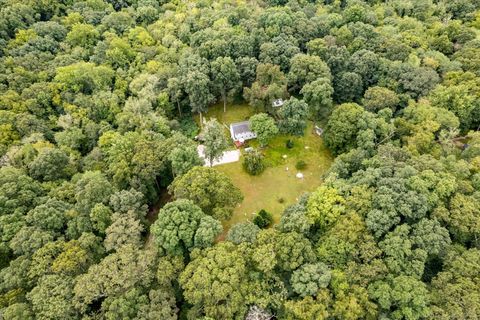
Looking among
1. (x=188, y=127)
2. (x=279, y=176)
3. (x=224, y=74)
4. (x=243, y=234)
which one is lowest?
(x=279, y=176)

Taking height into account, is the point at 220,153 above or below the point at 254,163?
above

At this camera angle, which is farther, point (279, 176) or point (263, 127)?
point (279, 176)

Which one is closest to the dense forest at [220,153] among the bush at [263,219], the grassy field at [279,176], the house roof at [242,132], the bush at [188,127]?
the bush at [263,219]

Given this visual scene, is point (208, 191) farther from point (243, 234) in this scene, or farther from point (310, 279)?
point (310, 279)

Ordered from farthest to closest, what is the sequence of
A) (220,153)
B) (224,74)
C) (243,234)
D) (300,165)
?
(224,74)
(300,165)
(220,153)
(243,234)

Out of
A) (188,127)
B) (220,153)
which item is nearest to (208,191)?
(220,153)

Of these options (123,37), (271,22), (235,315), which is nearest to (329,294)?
(235,315)

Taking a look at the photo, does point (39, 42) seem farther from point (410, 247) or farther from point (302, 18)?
point (410, 247)
